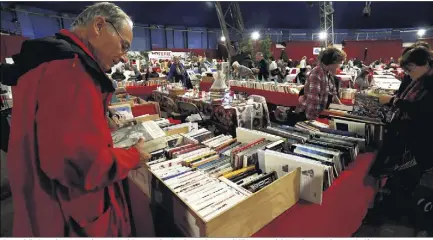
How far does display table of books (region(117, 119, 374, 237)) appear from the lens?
99cm

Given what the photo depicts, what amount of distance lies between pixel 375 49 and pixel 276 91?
15943 mm

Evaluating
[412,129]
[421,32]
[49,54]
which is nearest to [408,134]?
[412,129]

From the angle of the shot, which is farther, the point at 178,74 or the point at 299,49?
the point at 299,49

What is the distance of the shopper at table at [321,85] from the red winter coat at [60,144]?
2.21 m

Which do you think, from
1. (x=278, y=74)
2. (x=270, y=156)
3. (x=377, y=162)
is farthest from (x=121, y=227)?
(x=278, y=74)

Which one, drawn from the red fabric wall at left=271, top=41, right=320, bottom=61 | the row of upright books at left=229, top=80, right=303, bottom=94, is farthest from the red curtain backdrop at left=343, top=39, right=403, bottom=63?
the row of upright books at left=229, top=80, right=303, bottom=94

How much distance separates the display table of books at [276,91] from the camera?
4.99 m


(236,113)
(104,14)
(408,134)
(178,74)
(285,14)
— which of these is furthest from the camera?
(285,14)

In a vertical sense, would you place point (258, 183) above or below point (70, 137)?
below

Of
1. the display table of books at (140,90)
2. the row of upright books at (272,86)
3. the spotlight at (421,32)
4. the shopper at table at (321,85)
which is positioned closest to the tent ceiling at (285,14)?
the spotlight at (421,32)

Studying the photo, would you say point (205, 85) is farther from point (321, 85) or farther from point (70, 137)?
point (70, 137)

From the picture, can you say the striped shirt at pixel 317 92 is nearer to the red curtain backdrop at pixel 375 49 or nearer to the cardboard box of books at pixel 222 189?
the cardboard box of books at pixel 222 189

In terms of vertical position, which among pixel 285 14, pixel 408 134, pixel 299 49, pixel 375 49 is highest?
pixel 285 14

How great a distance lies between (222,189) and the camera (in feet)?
3.56
